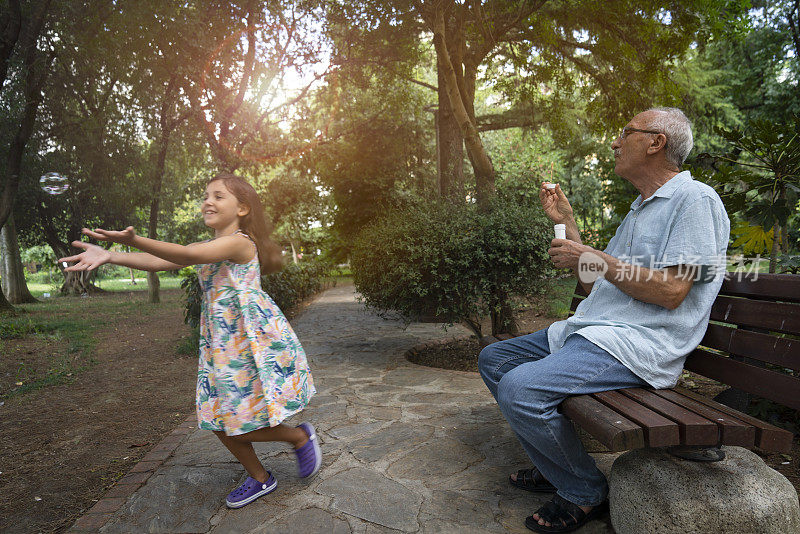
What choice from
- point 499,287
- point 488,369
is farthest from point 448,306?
point 488,369

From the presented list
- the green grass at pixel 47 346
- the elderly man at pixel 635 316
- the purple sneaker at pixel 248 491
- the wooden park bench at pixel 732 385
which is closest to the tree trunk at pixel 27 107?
the green grass at pixel 47 346

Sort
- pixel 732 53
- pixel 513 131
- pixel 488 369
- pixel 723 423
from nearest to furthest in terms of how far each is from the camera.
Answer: pixel 723 423 → pixel 488 369 → pixel 732 53 → pixel 513 131

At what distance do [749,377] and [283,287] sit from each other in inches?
362

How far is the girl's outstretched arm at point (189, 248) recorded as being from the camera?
6.46 ft

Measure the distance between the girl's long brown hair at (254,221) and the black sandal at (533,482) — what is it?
1740 mm

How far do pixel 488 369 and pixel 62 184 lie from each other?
4032mm

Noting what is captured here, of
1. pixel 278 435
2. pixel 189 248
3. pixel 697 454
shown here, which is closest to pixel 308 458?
pixel 278 435

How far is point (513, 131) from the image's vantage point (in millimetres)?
23609

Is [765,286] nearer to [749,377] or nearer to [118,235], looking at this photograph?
[749,377]

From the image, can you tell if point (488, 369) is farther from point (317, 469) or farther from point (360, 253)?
point (360, 253)

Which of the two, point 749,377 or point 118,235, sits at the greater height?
point 118,235

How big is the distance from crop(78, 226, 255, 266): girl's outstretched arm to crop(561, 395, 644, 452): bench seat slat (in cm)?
172

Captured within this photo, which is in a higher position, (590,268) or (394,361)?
(590,268)

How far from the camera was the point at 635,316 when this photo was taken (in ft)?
7.32
